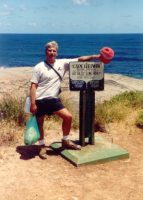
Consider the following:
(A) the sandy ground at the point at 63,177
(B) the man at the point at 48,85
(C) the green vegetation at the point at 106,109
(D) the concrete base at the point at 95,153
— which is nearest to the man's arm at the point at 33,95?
(B) the man at the point at 48,85

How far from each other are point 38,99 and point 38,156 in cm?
100

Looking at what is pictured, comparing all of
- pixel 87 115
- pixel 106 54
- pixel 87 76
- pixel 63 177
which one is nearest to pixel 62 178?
pixel 63 177

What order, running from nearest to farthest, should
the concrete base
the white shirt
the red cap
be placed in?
the white shirt < the concrete base < the red cap

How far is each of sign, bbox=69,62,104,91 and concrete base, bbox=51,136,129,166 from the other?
1.01 metres

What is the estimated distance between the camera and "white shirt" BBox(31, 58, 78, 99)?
6.45 metres

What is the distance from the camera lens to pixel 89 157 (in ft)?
21.7

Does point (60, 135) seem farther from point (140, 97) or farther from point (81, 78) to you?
point (140, 97)

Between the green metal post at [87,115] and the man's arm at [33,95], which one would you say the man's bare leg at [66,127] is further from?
the man's arm at [33,95]

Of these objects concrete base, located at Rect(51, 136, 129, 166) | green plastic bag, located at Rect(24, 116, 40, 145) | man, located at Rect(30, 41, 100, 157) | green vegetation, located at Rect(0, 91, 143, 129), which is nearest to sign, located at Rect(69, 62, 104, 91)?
man, located at Rect(30, 41, 100, 157)

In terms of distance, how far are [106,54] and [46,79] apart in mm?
1095

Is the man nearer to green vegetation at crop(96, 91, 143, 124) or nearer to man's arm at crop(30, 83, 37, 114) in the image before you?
man's arm at crop(30, 83, 37, 114)

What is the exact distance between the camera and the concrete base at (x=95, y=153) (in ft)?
21.5

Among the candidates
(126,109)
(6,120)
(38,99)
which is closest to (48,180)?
(38,99)

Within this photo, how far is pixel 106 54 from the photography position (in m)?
6.79
